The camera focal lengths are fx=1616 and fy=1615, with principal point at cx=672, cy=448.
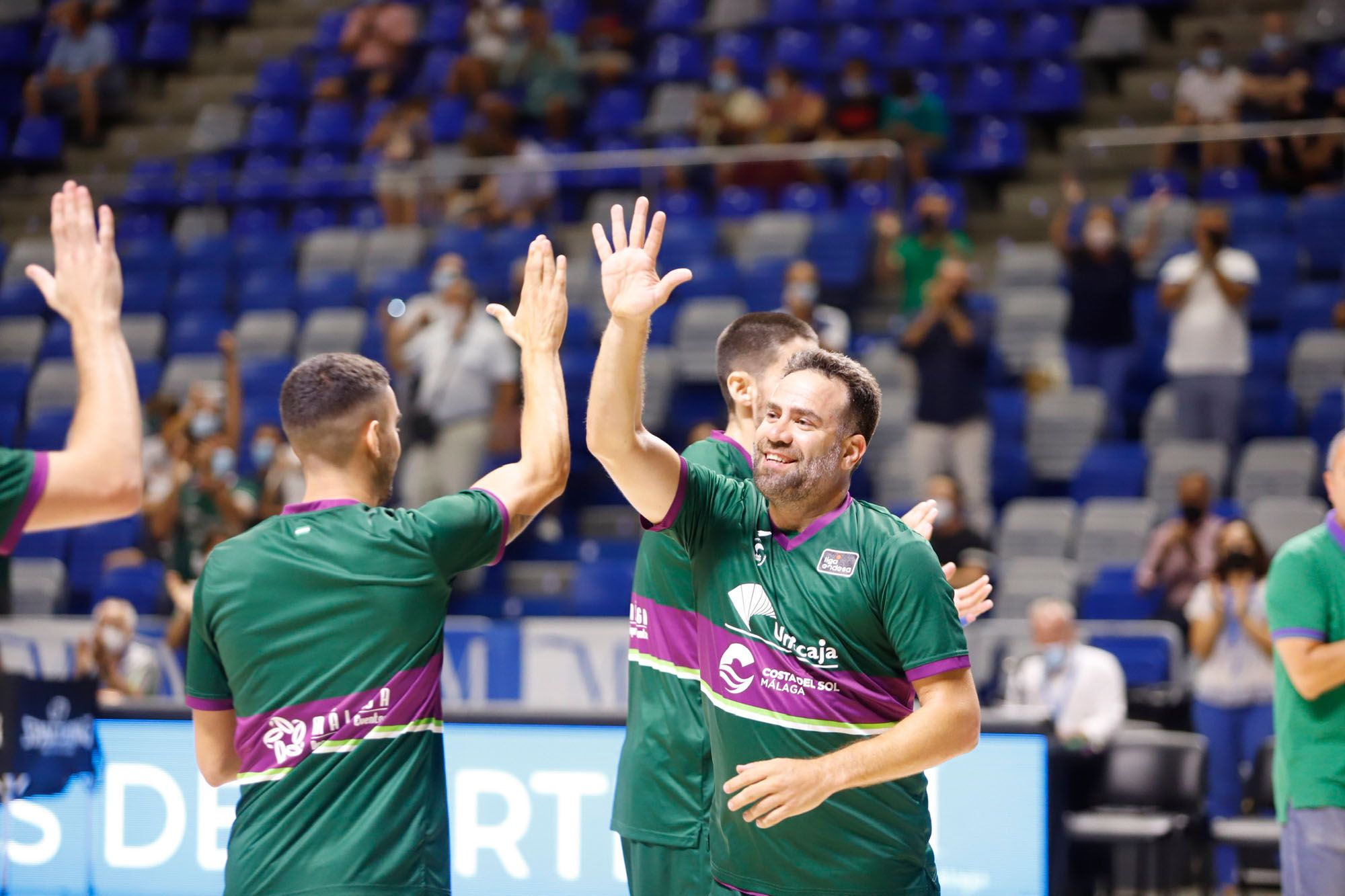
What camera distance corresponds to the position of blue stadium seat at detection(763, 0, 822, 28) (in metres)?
17.0

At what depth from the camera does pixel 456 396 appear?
40.4 ft

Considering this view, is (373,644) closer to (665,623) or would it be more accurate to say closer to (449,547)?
(449,547)

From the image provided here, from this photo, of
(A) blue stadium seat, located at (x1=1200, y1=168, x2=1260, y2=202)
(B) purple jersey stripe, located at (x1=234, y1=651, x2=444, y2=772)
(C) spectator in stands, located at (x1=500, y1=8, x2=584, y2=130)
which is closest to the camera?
(B) purple jersey stripe, located at (x1=234, y1=651, x2=444, y2=772)

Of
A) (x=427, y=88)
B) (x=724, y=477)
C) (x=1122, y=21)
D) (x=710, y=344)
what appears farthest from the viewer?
(x=427, y=88)

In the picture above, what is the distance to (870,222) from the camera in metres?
12.9

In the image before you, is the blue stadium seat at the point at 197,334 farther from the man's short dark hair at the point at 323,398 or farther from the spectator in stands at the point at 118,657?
the man's short dark hair at the point at 323,398

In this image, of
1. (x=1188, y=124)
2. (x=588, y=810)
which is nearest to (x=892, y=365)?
(x=1188, y=124)

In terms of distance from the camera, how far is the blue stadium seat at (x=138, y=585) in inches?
505

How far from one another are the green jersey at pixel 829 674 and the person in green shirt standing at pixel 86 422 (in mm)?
1384

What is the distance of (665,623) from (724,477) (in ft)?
2.18

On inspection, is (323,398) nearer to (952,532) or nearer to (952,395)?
(952,532)

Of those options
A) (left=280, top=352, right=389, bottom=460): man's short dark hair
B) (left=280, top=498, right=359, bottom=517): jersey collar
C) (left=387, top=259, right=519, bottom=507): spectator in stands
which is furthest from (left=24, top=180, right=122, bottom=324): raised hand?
(left=387, top=259, right=519, bottom=507): spectator in stands

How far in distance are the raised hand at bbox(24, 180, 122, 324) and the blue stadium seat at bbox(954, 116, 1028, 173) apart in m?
12.9

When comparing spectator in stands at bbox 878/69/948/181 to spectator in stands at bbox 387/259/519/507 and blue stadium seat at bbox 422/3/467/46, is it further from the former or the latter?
blue stadium seat at bbox 422/3/467/46
